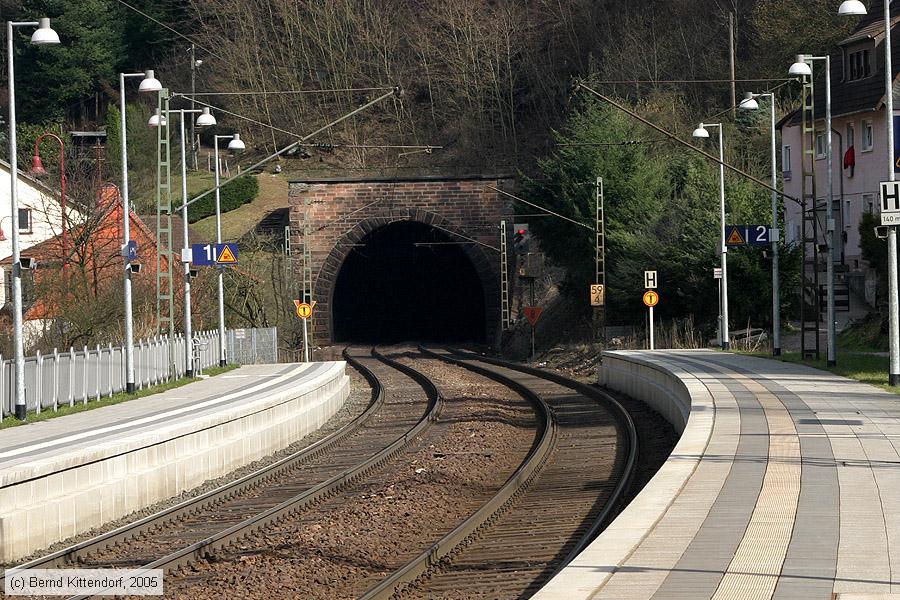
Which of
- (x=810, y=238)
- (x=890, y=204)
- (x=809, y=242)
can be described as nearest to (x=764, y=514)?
(x=890, y=204)

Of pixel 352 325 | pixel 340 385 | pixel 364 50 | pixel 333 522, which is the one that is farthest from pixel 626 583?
pixel 364 50

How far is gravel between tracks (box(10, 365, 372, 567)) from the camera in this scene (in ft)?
45.8

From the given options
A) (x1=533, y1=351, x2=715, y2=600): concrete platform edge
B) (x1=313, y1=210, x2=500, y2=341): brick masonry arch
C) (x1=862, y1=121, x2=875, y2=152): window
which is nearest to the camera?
(x1=533, y1=351, x2=715, y2=600): concrete platform edge

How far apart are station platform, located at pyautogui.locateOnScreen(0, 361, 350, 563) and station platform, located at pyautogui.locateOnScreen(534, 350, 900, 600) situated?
5816 mm

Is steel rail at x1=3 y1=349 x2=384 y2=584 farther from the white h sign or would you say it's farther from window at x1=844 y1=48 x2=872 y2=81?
window at x1=844 y1=48 x2=872 y2=81

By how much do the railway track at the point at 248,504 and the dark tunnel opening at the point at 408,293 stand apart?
46362 mm

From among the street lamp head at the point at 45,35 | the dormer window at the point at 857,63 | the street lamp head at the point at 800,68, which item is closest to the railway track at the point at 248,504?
the street lamp head at the point at 45,35

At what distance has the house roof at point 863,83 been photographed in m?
49.1

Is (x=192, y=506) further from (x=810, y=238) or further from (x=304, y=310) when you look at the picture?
(x=304, y=310)

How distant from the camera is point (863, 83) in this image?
51.0 meters

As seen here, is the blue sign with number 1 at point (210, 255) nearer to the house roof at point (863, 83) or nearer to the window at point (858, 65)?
the house roof at point (863, 83)

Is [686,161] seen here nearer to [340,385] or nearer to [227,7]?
[340,385]

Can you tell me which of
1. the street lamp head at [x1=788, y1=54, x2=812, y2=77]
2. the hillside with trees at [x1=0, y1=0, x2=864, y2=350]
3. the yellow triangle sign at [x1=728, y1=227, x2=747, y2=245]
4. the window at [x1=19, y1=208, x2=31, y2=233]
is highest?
the hillside with trees at [x1=0, y1=0, x2=864, y2=350]

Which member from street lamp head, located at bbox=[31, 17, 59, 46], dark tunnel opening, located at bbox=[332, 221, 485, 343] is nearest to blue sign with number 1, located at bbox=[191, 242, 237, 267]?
street lamp head, located at bbox=[31, 17, 59, 46]
